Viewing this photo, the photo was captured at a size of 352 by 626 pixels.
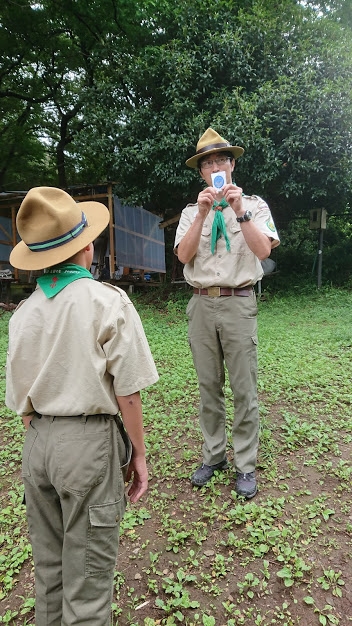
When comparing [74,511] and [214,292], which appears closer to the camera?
[74,511]

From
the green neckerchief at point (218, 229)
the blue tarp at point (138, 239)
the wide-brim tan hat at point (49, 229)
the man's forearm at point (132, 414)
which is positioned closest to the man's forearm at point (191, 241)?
the green neckerchief at point (218, 229)

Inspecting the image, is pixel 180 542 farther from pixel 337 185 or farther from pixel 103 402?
pixel 337 185

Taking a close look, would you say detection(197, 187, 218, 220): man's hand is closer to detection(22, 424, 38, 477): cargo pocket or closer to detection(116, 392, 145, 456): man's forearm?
detection(116, 392, 145, 456): man's forearm

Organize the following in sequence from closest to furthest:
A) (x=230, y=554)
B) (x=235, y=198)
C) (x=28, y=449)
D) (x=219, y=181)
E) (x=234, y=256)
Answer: (x=28, y=449), (x=230, y=554), (x=235, y=198), (x=219, y=181), (x=234, y=256)

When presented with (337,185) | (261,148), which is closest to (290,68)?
(261,148)

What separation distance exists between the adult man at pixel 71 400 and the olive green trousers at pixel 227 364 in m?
1.11

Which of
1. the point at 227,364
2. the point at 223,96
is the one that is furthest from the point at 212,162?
the point at 223,96

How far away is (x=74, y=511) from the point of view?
1.24 meters

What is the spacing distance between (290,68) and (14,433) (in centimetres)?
838

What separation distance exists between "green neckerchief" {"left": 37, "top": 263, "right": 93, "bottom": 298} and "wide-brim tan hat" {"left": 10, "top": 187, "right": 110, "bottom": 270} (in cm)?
4

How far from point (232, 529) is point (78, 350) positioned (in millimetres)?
1548

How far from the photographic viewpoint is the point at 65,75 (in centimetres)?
1336

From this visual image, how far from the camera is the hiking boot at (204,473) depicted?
2.57 metres

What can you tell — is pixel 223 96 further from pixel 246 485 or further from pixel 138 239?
pixel 246 485
